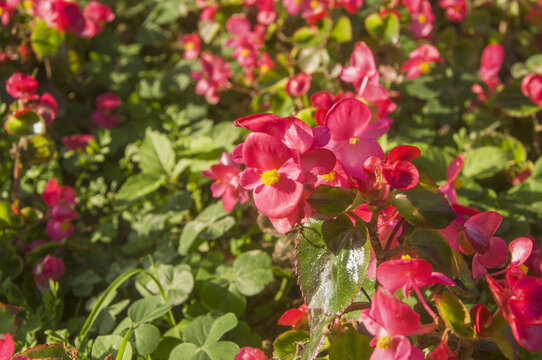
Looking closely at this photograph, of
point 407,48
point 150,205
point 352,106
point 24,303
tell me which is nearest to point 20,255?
point 24,303

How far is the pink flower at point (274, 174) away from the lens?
2.33ft

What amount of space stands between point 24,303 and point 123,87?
3.75 feet

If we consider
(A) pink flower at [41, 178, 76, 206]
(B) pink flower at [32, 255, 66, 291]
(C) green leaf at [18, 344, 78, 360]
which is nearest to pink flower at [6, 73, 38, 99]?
(A) pink flower at [41, 178, 76, 206]

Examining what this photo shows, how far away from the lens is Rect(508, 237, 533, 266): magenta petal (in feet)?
Result: 2.48

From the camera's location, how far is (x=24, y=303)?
117 centimetres

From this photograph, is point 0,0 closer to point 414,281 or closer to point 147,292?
point 147,292

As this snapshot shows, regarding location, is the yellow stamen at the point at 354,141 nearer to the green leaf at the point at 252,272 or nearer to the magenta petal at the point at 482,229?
the magenta petal at the point at 482,229

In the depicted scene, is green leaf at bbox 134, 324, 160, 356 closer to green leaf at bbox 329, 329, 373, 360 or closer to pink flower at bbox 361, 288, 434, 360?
green leaf at bbox 329, 329, 373, 360

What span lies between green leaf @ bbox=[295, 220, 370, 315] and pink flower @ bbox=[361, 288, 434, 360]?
7cm

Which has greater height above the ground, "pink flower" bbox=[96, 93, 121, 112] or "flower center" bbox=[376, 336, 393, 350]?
"flower center" bbox=[376, 336, 393, 350]

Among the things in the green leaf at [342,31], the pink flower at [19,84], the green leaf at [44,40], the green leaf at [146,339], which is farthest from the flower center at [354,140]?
the green leaf at [44,40]

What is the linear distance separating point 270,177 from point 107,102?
4.55 ft

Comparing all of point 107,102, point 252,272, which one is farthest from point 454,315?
point 107,102

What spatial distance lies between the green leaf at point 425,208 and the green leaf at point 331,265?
0.08 m
